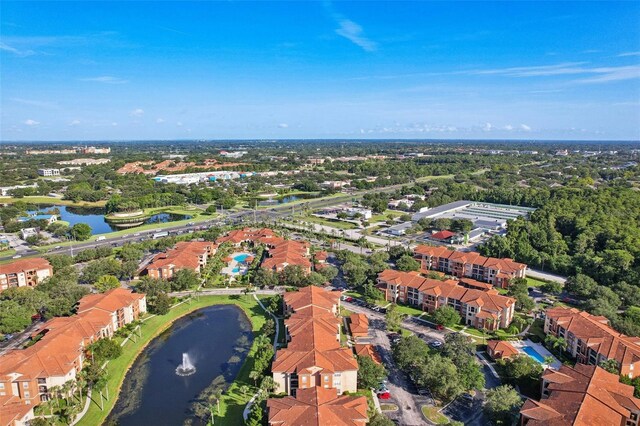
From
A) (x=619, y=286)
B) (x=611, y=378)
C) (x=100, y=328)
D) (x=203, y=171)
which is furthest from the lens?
(x=203, y=171)

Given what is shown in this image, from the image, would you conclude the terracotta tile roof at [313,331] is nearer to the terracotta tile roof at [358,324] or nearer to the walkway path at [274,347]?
the terracotta tile roof at [358,324]

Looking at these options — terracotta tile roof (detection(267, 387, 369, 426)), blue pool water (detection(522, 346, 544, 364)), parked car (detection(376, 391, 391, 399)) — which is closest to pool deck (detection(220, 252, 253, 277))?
parked car (detection(376, 391, 391, 399))

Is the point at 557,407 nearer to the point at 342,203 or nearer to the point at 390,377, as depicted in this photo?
the point at 390,377

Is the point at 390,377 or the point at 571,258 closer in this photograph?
the point at 390,377

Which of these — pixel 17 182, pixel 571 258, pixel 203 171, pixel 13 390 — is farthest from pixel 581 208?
pixel 17 182

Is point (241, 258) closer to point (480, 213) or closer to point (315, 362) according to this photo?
point (315, 362)

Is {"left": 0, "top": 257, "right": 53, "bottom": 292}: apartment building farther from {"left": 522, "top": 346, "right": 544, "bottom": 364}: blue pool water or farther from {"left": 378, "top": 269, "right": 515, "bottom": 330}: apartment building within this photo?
{"left": 522, "top": 346, "right": 544, "bottom": 364}: blue pool water

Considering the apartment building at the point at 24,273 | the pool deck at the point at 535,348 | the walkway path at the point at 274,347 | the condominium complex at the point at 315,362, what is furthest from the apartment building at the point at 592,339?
the apartment building at the point at 24,273

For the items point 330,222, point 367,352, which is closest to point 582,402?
point 367,352
